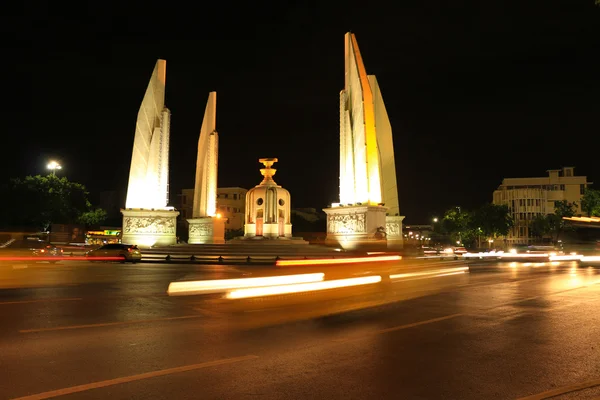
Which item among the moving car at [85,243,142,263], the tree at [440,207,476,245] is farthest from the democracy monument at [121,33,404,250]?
the tree at [440,207,476,245]

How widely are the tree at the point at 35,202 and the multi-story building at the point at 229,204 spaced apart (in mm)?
38190

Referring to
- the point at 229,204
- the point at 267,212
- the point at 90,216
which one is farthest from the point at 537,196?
the point at 90,216

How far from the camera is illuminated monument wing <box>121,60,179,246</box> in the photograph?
125 ft

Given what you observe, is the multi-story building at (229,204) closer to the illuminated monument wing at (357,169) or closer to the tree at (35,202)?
the tree at (35,202)

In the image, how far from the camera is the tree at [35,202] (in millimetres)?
42344

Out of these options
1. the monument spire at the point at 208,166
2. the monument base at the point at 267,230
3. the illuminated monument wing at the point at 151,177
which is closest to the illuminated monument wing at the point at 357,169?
the monument base at the point at 267,230

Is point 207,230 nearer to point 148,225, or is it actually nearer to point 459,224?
point 148,225

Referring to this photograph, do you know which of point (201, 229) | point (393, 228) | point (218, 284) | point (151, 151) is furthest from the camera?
point (393, 228)

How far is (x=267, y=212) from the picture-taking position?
144ft

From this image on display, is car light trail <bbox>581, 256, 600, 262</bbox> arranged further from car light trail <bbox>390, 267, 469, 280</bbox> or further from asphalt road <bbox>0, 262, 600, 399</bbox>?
asphalt road <bbox>0, 262, 600, 399</bbox>

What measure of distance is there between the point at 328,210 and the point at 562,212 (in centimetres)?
4030

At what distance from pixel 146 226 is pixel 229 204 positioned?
47800mm

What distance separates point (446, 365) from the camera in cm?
558

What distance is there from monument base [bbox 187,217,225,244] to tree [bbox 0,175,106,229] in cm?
1256
